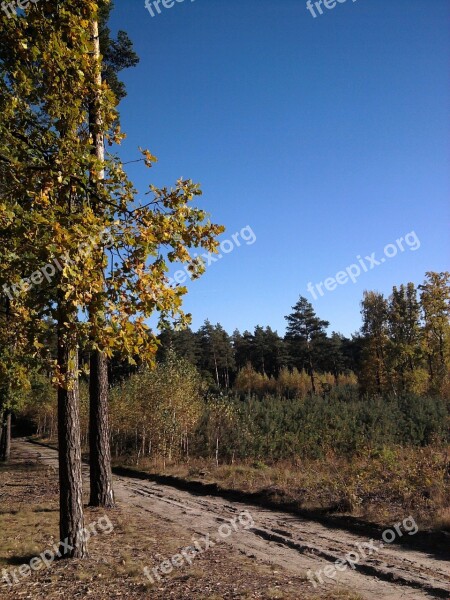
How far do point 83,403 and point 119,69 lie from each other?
3200 centimetres

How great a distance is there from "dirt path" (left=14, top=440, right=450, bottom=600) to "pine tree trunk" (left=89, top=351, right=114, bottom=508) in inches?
51.6

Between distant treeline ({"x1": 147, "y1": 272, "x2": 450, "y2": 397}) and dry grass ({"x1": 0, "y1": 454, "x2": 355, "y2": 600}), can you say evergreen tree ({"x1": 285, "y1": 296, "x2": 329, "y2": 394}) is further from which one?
dry grass ({"x1": 0, "y1": 454, "x2": 355, "y2": 600})

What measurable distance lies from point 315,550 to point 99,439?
619cm

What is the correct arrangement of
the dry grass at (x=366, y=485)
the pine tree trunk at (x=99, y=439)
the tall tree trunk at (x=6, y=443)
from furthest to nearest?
1. the tall tree trunk at (x=6, y=443)
2. the pine tree trunk at (x=99, y=439)
3. the dry grass at (x=366, y=485)

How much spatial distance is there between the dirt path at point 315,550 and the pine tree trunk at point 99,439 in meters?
1.31

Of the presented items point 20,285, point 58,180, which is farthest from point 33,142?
point 20,285

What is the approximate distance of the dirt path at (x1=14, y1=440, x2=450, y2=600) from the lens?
6.61m

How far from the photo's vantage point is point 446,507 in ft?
33.7

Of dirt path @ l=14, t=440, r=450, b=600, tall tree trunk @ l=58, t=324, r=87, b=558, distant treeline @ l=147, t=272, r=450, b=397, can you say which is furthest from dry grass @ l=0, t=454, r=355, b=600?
distant treeline @ l=147, t=272, r=450, b=397

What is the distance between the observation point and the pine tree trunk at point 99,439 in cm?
1193

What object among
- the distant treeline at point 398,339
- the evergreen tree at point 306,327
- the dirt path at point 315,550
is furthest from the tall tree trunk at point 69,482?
the evergreen tree at point 306,327

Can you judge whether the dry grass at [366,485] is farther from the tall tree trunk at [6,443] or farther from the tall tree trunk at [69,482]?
the tall tree trunk at [6,443]

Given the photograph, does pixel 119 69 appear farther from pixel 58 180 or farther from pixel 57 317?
pixel 57 317

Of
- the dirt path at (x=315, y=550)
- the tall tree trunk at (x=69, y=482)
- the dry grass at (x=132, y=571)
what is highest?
the tall tree trunk at (x=69, y=482)
